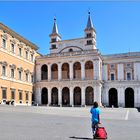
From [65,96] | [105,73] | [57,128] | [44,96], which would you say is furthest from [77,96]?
[57,128]

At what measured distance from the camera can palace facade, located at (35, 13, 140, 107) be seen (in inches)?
2045

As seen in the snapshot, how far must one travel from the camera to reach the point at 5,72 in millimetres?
41688

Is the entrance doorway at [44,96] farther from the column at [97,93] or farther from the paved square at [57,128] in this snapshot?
the paved square at [57,128]

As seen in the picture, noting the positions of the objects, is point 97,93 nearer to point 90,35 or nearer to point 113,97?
point 113,97

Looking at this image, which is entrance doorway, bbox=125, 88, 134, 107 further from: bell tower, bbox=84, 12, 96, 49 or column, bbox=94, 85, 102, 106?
bell tower, bbox=84, 12, 96, 49

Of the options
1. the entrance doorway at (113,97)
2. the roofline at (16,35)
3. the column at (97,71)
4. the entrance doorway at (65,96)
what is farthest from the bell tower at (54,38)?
the entrance doorway at (113,97)

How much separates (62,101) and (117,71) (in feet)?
44.6

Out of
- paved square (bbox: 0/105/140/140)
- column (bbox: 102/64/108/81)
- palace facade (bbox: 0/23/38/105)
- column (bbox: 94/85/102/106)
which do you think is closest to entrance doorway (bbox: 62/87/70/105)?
column (bbox: 94/85/102/106)

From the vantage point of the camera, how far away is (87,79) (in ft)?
169

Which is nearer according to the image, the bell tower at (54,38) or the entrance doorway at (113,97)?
the entrance doorway at (113,97)

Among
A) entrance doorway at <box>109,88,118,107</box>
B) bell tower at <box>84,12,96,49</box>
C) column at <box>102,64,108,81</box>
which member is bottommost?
entrance doorway at <box>109,88,118,107</box>

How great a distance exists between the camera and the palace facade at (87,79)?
170 feet

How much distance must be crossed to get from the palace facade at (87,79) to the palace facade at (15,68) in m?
4.18

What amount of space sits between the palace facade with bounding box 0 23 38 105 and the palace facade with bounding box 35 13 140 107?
4184mm
